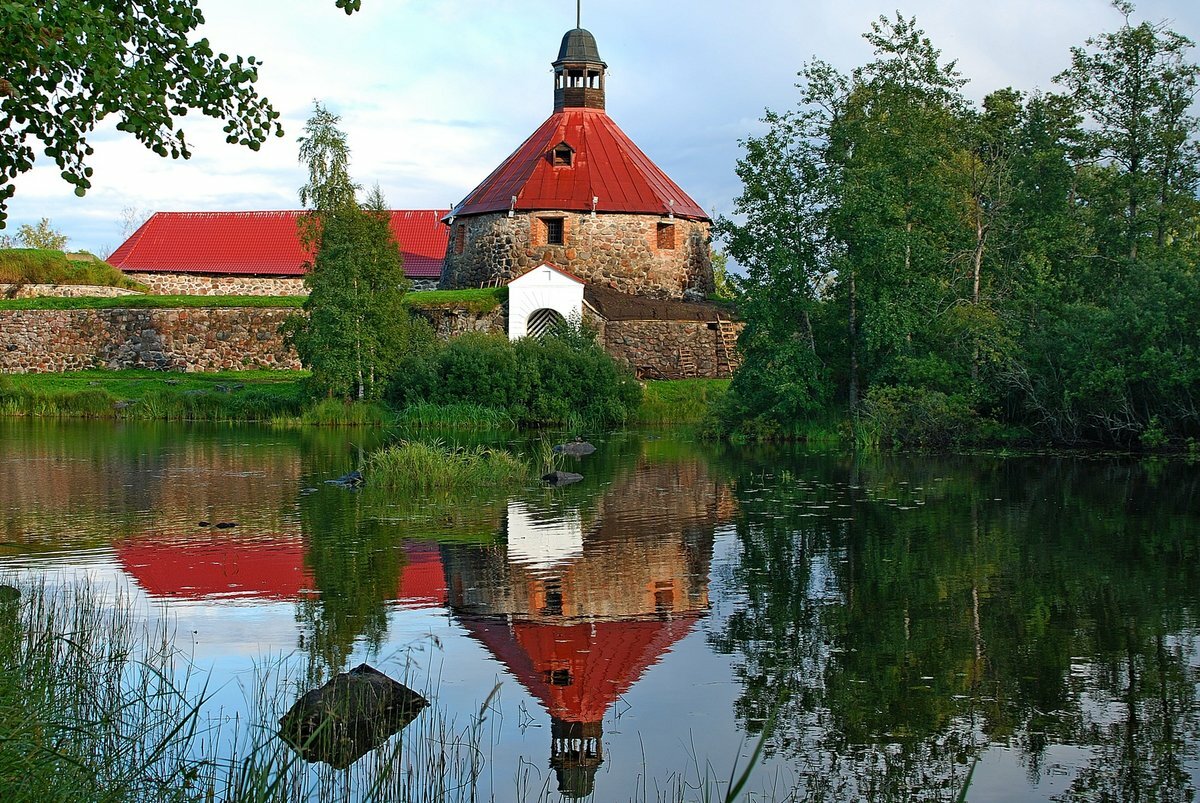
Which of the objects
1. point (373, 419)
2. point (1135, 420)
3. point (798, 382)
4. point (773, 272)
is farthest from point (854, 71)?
point (373, 419)

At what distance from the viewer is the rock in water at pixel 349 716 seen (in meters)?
7.18

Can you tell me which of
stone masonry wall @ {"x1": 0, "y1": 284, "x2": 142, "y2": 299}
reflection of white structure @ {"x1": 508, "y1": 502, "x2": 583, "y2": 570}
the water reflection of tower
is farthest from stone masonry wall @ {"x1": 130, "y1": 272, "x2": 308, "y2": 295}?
reflection of white structure @ {"x1": 508, "y1": 502, "x2": 583, "y2": 570}

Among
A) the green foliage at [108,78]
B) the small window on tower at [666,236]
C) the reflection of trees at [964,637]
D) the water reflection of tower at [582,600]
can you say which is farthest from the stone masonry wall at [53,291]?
the green foliage at [108,78]

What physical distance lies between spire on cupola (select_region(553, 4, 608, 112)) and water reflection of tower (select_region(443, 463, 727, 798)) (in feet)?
112

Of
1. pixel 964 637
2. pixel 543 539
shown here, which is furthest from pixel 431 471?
pixel 964 637

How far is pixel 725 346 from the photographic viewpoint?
43906 mm

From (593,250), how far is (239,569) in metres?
34.4

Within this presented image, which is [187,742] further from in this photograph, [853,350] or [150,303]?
[150,303]

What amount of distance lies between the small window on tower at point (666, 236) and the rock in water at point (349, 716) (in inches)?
1595

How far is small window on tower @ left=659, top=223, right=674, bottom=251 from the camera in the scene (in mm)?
47656

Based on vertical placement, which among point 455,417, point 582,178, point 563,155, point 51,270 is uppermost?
point 563,155

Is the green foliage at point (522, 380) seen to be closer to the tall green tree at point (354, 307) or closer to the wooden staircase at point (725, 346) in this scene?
the tall green tree at point (354, 307)

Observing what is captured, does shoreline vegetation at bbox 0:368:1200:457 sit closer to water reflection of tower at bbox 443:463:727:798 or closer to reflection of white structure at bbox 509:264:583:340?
reflection of white structure at bbox 509:264:583:340

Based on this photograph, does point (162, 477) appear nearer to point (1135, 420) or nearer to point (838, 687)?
point (838, 687)
